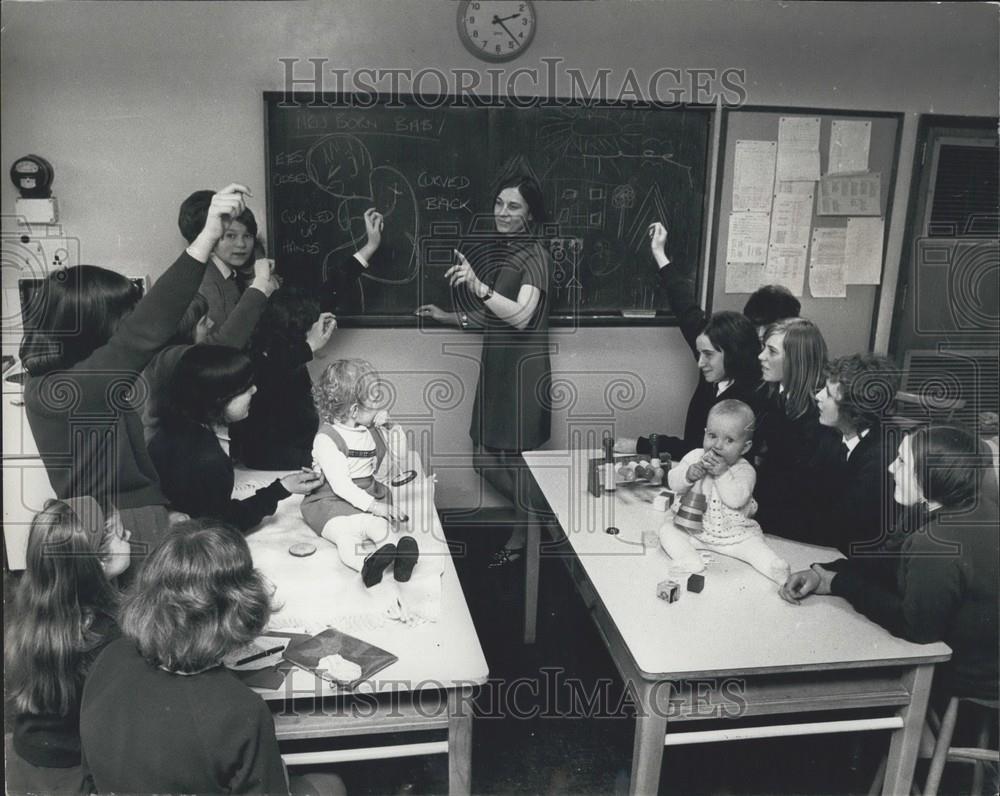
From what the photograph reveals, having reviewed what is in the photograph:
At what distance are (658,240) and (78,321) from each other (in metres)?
2.40

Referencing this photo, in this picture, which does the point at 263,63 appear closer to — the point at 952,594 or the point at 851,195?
the point at 851,195

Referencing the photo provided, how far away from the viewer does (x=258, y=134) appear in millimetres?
3064

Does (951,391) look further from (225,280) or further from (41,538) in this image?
(41,538)

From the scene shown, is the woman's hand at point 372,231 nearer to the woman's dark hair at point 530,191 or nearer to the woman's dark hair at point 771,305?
the woman's dark hair at point 530,191

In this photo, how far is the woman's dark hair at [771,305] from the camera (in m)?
3.45

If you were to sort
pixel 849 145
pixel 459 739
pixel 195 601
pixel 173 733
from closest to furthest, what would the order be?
pixel 173 733
pixel 195 601
pixel 459 739
pixel 849 145

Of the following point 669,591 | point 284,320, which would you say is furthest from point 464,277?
point 669,591

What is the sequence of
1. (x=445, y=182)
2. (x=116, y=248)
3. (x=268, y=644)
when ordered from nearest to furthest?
(x=268, y=644)
(x=116, y=248)
(x=445, y=182)

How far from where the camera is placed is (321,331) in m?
3.29

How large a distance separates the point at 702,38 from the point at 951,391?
1.76m

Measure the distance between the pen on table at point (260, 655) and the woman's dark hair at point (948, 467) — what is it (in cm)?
154

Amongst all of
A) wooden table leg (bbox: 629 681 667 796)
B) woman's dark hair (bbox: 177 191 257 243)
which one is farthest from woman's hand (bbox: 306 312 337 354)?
wooden table leg (bbox: 629 681 667 796)

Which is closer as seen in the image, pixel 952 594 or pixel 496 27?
pixel 952 594

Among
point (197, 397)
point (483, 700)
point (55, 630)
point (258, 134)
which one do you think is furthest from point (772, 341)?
point (55, 630)
